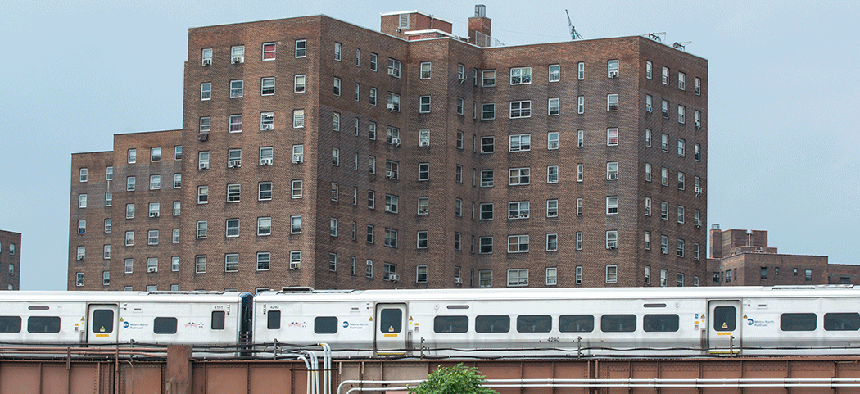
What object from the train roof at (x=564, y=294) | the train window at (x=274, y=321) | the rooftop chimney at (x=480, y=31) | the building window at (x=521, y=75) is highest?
the rooftop chimney at (x=480, y=31)

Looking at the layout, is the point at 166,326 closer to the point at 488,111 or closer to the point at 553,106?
the point at 553,106

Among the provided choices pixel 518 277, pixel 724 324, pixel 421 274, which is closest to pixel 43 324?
pixel 724 324

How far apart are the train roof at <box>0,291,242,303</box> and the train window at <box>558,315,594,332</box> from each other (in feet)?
45.8

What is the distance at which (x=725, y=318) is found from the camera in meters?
52.8

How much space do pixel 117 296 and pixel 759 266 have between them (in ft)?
406

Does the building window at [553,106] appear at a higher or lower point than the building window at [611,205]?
higher

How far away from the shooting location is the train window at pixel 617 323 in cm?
5409

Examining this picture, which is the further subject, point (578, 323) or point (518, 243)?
point (518, 243)

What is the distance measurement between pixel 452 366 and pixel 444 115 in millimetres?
56396

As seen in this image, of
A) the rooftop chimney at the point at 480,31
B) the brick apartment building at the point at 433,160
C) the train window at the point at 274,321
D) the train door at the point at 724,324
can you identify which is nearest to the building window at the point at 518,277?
the brick apartment building at the point at 433,160

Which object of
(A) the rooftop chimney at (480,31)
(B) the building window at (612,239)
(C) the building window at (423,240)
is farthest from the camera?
(A) the rooftop chimney at (480,31)

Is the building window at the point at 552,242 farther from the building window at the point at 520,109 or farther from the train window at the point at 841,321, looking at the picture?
the train window at the point at 841,321

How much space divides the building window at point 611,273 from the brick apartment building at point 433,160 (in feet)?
0.55

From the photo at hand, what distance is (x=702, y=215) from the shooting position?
108m
